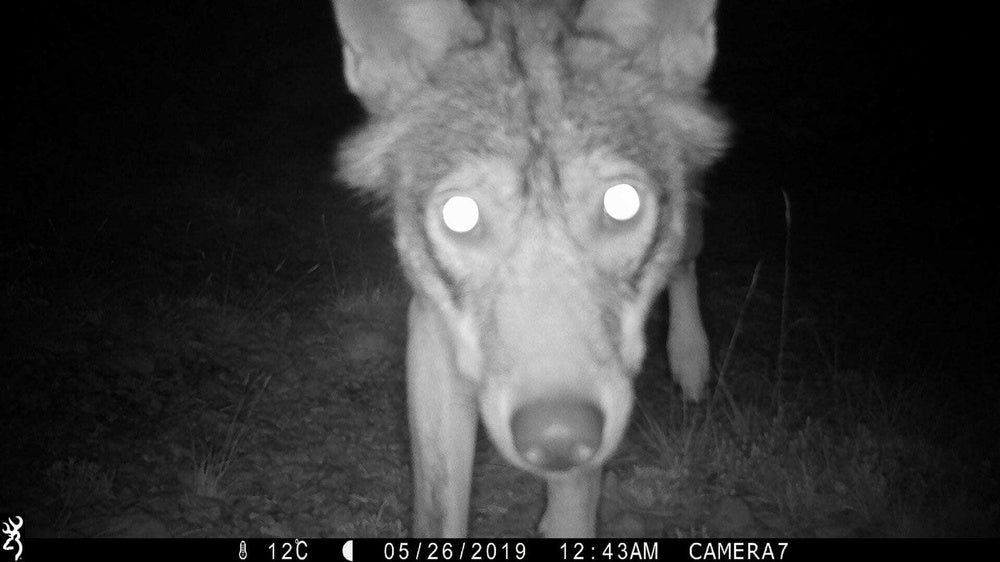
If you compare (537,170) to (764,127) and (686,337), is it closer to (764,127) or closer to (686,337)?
(686,337)

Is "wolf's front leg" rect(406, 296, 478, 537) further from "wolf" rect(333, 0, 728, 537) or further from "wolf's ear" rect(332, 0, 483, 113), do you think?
"wolf's ear" rect(332, 0, 483, 113)

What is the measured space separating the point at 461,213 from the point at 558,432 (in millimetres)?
789

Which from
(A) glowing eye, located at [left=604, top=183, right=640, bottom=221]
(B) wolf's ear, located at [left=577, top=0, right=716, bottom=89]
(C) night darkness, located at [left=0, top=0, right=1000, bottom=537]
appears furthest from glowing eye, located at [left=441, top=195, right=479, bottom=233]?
(C) night darkness, located at [left=0, top=0, right=1000, bottom=537]

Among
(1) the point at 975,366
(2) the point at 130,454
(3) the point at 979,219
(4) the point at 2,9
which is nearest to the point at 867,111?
(3) the point at 979,219

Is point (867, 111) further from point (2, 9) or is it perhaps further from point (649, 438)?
point (2, 9)

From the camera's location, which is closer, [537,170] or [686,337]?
[537,170]

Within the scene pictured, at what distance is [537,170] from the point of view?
87.5 inches

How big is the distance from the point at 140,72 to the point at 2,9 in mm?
1873

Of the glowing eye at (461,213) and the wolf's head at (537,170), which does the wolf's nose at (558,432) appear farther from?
the glowing eye at (461,213)

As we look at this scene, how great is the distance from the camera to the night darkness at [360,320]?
10.7 feet

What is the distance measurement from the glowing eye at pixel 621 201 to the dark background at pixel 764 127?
267 centimetres

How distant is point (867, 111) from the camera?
871 centimetres

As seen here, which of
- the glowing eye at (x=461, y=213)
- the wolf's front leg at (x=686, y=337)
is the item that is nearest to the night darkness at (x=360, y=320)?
the wolf's front leg at (x=686, y=337)
